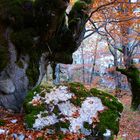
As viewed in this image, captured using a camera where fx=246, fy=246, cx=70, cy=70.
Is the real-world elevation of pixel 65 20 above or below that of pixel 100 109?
above

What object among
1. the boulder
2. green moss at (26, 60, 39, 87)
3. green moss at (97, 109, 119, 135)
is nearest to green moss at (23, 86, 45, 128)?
the boulder

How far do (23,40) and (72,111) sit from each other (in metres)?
2.45

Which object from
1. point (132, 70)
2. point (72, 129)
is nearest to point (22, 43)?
point (72, 129)

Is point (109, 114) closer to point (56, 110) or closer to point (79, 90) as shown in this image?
point (79, 90)

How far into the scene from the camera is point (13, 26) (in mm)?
6375

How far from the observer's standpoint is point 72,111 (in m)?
5.04

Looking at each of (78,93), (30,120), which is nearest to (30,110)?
(30,120)

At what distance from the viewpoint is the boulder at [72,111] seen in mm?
4723

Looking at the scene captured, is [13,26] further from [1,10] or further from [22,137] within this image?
[22,137]

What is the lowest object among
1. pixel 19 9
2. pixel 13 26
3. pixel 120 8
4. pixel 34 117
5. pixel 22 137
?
pixel 22 137

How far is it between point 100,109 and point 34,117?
1.41 metres

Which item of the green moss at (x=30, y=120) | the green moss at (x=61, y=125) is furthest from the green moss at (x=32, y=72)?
the green moss at (x=61, y=125)

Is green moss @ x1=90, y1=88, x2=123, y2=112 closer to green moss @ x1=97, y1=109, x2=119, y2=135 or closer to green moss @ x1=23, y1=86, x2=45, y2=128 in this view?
green moss @ x1=97, y1=109, x2=119, y2=135

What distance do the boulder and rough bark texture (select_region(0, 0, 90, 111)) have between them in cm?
127
